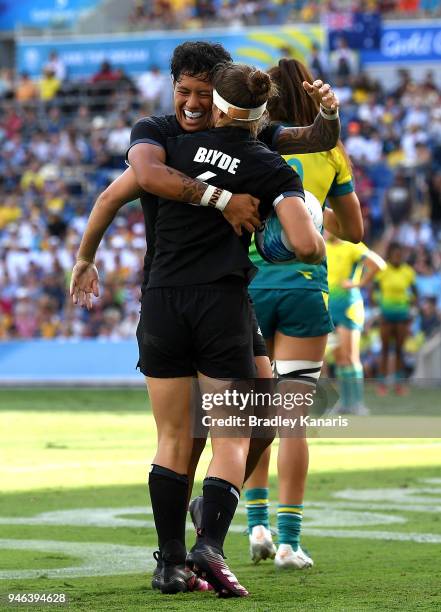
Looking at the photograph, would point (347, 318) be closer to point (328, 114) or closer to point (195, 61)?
point (328, 114)

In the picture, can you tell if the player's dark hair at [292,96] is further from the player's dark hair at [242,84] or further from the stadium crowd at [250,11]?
the stadium crowd at [250,11]

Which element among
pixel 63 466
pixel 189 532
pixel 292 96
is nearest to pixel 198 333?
pixel 292 96

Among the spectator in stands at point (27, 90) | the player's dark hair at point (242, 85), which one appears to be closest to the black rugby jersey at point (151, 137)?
the player's dark hair at point (242, 85)

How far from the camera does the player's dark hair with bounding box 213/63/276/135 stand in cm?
538

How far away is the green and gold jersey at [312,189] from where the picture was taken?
21.8 feet

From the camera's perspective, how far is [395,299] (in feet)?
65.9

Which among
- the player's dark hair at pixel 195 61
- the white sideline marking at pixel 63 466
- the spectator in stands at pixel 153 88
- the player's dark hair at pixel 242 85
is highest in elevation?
the spectator in stands at pixel 153 88

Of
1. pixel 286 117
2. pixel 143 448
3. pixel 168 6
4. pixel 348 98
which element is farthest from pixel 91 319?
pixel 286 117

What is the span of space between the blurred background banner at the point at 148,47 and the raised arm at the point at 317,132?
22774 mm

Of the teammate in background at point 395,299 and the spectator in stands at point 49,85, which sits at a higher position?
the spectator in stands at point 49,85

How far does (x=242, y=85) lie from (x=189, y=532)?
9.69 feet

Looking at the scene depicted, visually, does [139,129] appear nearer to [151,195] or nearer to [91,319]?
[151,195]

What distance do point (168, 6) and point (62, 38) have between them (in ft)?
9.82

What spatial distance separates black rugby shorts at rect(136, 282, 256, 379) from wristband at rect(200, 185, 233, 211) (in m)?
0.31
